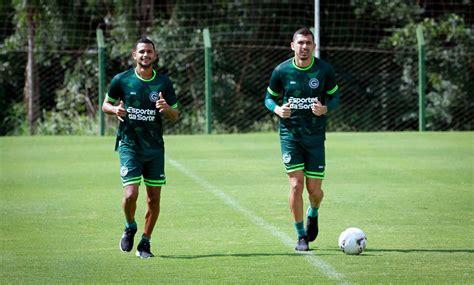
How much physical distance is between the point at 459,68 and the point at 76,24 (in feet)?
37.0

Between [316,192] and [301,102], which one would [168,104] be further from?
[316,192]

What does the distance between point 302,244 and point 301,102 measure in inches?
55.2

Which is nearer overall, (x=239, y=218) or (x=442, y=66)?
(x=239, y=218)

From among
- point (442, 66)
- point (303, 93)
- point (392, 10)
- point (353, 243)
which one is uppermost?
point (303, 93)

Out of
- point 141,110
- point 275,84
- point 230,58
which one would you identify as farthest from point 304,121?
point 230,58

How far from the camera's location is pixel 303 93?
10.4 m

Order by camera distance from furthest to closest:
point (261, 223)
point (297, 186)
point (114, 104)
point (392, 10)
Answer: point (392, 10), point (261, 223), point (297, 186), point (114, 104)

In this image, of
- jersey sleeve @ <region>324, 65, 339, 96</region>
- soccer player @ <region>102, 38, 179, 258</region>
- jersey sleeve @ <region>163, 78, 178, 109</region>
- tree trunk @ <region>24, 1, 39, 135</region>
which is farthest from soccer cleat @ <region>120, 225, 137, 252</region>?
tree trunk @ <region>24, 1, 39, 135</region>

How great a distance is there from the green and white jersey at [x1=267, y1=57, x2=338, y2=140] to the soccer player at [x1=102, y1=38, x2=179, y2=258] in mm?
1175

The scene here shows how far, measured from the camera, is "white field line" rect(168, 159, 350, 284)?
8.81 meters

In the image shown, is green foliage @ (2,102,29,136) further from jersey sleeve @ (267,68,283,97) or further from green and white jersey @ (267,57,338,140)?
green and white jersey @ (267,57,338,140)

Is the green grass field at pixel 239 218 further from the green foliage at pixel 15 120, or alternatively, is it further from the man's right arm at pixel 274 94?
the green foliage at pixel 15 120

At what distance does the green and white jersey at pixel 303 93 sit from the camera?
411 inches

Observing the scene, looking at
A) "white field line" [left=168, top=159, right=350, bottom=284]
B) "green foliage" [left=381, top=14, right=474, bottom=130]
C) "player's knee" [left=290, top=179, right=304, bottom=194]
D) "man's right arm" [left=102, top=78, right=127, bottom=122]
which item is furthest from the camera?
"green foliage" [left=381, top=14, right=474, bottom=130]
